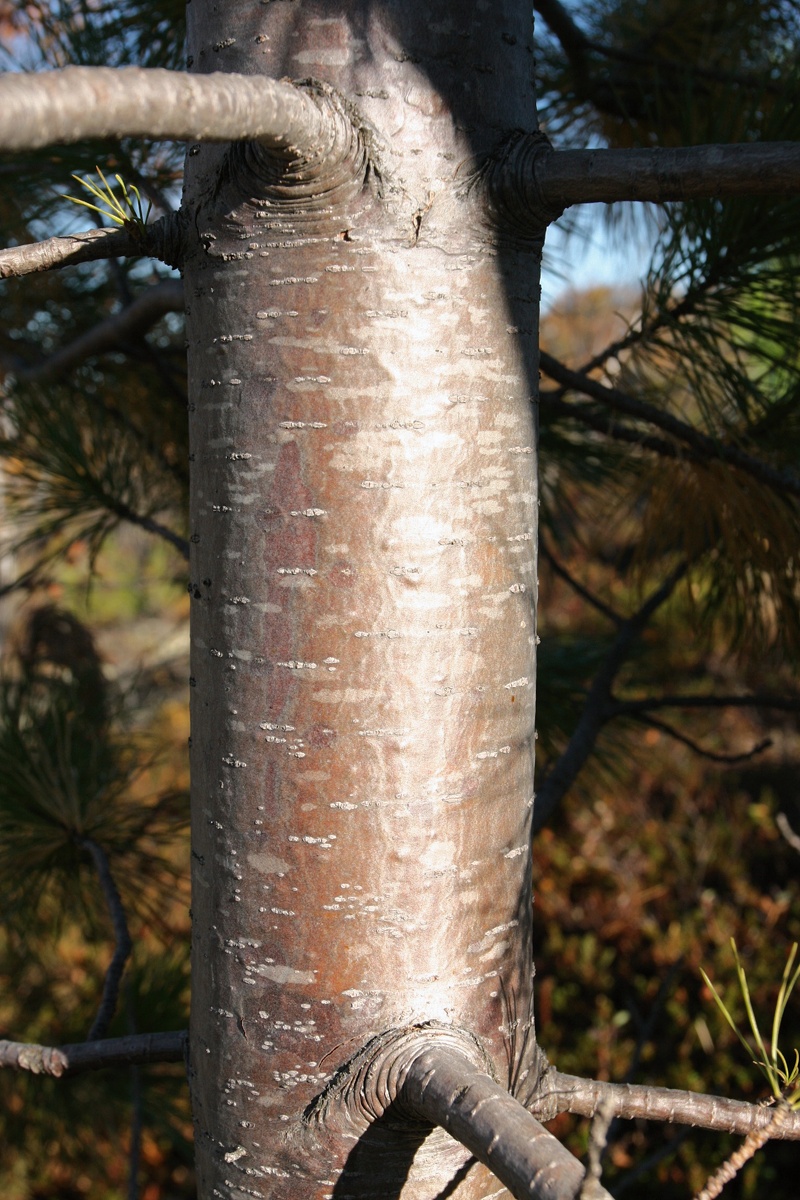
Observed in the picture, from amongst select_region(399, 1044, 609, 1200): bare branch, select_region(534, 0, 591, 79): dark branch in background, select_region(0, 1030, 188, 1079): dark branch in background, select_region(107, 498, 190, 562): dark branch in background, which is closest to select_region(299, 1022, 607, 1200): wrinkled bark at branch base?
select_region(399, 1044, 609, 1200): bare branch

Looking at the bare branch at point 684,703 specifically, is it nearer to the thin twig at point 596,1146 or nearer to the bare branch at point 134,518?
the bare branch at point 134,518

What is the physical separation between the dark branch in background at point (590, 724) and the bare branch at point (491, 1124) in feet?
2.47

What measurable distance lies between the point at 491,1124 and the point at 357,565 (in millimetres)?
370

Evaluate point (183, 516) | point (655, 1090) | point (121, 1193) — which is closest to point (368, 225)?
point (655, 1090)

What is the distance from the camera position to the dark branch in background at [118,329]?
1312 mm

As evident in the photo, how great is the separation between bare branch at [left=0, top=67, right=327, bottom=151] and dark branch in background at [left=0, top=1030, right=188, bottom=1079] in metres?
0.80

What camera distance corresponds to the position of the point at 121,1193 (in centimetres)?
350

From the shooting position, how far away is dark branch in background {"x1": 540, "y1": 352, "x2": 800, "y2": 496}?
44.8 inches

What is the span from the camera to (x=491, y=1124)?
0.60 m

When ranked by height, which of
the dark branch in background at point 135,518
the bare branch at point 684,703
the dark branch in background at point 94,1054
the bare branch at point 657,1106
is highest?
the dark branch in background at point 135,518

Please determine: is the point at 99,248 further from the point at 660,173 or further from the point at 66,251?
the point at 660,173

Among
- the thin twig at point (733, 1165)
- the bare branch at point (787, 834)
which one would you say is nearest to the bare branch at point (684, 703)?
the bare branch at point (787, 834)

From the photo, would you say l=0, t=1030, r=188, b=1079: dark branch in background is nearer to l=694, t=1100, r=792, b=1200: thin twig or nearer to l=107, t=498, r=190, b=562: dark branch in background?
l=694, t=1100, r=792, b=1200: thin twig

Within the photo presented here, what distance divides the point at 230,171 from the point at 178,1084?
1.54m
